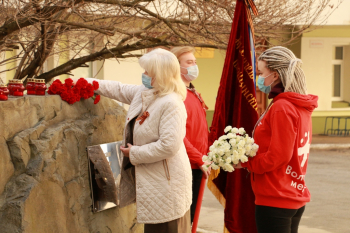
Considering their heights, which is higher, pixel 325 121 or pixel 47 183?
pixel 47 183

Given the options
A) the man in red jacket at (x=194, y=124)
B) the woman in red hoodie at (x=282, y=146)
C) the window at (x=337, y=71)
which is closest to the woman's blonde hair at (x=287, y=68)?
the woman in red hoodie at (x=282, y=146)

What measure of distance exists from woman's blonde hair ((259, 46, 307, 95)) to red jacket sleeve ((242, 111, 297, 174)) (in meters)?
0.22

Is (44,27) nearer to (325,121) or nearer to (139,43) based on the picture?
(139,43)

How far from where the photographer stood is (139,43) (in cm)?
517

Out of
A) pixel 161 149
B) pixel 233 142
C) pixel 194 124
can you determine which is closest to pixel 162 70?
pixel 161 149

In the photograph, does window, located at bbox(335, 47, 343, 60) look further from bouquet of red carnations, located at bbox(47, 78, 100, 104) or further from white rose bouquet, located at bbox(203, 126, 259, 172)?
white rose bouquet, located at bbox(203, 126, 259, 172)

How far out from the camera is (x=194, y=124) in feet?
11.5

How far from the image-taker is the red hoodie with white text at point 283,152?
261 centimetres

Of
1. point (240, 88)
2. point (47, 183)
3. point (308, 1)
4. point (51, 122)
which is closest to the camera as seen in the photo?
point (47, 183)

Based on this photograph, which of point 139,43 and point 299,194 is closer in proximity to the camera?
point 299,194

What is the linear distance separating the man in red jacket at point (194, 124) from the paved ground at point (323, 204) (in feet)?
6.44

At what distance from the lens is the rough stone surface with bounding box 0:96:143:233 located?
2.83m

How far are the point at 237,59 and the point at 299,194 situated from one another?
52.3 inches

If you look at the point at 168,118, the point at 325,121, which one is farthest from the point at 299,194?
the point at 325,121
